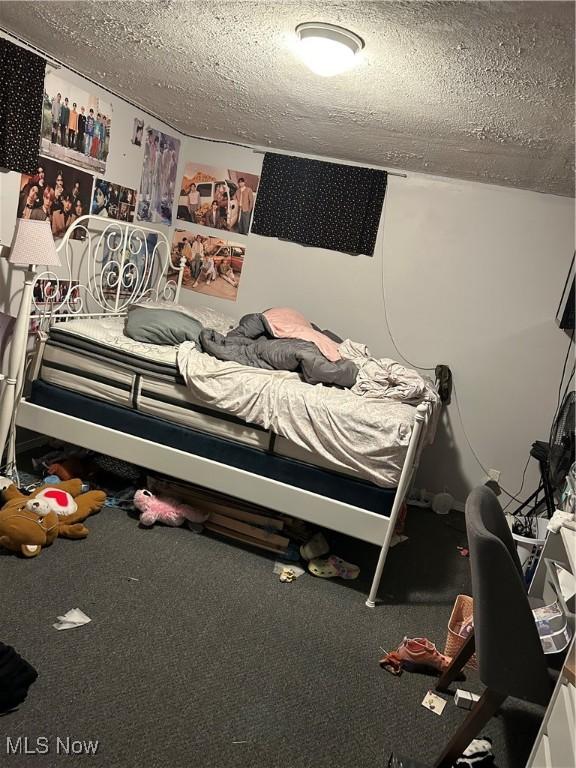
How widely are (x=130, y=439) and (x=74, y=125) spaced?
1.70 m

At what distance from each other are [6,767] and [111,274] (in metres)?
2.86

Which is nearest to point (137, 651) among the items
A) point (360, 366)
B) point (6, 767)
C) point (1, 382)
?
point (6, 767)

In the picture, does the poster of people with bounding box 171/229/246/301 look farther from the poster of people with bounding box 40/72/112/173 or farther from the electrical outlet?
the electrical outlet

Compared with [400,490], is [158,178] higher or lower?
higher

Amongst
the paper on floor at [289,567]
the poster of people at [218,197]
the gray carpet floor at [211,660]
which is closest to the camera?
the gray carpet floor at [211,660]

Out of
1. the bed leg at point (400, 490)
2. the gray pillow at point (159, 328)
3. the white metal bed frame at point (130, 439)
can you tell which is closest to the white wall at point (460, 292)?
the white metal bed frame at point (130, 439)

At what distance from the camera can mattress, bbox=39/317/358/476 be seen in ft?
8.94

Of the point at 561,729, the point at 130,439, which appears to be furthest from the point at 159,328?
the point at 561,729

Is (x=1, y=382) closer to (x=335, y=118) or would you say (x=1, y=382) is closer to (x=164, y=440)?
(x=164, y=440)

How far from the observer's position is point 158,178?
13.4 feet

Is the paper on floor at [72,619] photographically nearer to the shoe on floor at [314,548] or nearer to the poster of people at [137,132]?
the shoe on floor at [314,548]

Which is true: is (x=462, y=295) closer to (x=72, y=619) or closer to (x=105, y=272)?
(x=105, y=272)

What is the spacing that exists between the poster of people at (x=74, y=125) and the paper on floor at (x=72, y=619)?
2.19 m

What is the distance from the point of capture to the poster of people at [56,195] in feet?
9.57
